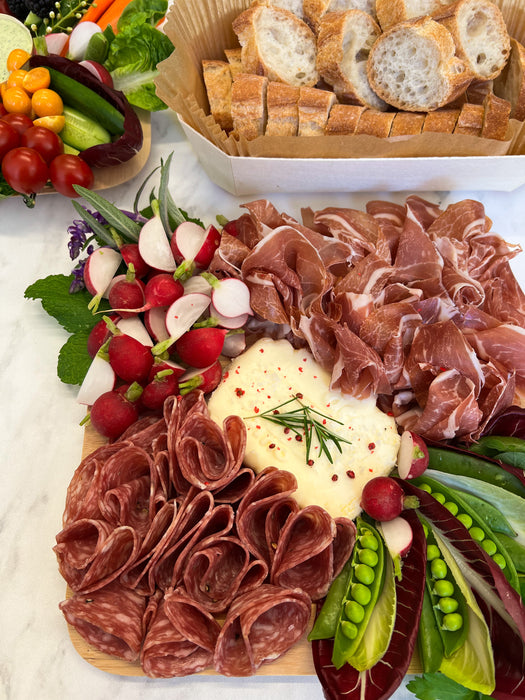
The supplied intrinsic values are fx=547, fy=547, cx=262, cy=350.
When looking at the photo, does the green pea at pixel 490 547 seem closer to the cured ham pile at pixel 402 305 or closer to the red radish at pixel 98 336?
the cured ham pile at pixel 402 305

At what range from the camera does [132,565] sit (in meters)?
1.07

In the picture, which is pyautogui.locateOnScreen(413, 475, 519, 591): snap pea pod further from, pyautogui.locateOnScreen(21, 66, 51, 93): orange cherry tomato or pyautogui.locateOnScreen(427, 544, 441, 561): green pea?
pyautogui.locateOnScreen(21, 66, 51, 93): orange cherry tomato

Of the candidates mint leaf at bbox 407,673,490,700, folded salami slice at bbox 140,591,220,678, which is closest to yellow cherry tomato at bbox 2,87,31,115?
folded salami slice at bbox 140,591,220,678

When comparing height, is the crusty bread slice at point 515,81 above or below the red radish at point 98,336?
above

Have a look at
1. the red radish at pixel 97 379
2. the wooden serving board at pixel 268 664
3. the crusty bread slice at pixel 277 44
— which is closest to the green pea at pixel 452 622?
the wooden serving board at pixel 268 664

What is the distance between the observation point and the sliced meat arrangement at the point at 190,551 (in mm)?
1028

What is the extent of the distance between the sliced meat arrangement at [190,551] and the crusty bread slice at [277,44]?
914 millimetres

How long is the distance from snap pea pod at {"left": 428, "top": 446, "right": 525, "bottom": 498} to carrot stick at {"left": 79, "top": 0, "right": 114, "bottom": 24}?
167 centimetres

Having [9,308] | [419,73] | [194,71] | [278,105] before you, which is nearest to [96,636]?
[9,308]

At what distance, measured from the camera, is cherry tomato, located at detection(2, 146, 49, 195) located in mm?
1423

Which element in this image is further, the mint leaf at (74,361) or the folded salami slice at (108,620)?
the mint leaf at (74,361)

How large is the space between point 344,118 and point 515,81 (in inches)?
18.4

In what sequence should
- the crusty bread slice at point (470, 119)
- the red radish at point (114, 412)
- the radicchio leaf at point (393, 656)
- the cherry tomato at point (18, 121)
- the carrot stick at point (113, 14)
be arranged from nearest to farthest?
the radicchio leaf at point (393, 656)
the red radish at point (114, 412)
the crusty bread slice at point (470, 119)
the cherry tomato at point (18, 121)
the carrot stick at point (113, 14)

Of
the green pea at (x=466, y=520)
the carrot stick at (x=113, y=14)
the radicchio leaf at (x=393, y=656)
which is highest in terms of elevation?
the carrot stick at (x=113, y=14)
